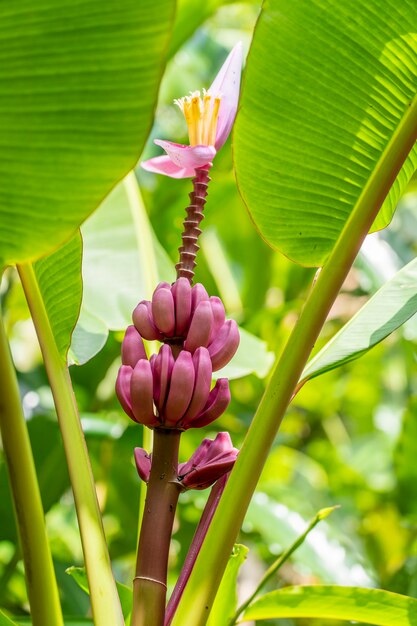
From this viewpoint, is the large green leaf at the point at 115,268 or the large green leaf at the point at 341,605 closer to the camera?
the large green leaf at the point at 341,605

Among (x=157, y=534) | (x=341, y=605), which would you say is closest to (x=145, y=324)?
(x=157, y=534)

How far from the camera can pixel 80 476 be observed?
0.51 metres

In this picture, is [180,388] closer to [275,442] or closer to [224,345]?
[224,345]

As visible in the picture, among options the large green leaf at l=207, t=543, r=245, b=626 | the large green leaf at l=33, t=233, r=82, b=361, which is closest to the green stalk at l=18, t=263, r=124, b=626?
the large green leaf at l=33, t=233, r=82, b=361

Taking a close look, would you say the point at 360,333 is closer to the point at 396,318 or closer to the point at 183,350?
the point at 396,318

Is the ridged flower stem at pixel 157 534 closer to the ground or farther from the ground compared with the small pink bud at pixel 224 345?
closer to the ground

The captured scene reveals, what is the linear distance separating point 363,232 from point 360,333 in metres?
0.10

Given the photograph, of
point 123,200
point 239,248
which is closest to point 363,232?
point 123,200

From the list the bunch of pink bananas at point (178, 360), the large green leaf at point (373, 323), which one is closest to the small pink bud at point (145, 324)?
the bunch of pink bananas at point (178, 360)

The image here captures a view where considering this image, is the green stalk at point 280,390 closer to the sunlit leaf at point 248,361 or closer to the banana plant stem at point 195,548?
the banana plant stem at point 195,548

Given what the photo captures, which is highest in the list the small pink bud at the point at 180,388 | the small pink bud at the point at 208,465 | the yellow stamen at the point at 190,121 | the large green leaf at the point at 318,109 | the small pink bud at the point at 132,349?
the yellow stamen at the point at 190,121

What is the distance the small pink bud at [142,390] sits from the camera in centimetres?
47

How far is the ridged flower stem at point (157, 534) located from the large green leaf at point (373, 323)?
0.37 ft

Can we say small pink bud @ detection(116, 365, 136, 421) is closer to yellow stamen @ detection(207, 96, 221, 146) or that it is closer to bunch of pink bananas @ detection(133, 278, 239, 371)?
bunch of pink bananas @ detection(133, 278, 239, 371)
